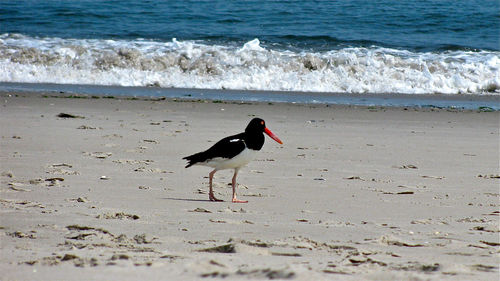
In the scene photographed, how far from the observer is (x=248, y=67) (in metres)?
16.1

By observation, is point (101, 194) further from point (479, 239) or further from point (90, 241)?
point (479, 239)

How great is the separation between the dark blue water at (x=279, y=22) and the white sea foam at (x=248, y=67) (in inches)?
66.0

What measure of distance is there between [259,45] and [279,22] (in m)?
3.75

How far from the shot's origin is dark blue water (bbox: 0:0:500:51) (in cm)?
1952

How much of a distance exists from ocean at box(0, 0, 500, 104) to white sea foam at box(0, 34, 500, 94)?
1.3 inches

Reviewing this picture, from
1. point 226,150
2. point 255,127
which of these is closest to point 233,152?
point 226,150

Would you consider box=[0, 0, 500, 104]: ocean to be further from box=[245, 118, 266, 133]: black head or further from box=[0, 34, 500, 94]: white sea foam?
box=[245, 118, 266, 133]: black head

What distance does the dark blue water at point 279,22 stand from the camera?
1952 cm

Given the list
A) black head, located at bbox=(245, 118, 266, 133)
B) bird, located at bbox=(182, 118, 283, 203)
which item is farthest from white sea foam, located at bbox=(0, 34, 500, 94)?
bird, located at bbox=(182, 118, 283, 203)

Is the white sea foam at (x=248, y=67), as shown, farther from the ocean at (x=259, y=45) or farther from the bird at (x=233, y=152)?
the bird at (x=233, y=152)

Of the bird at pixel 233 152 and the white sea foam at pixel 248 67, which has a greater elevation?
the bird at pixel 233 152

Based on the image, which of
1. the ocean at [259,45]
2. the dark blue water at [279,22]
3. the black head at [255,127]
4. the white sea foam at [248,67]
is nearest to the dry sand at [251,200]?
the black head at [255,127]

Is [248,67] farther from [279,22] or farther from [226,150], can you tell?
[226,150]

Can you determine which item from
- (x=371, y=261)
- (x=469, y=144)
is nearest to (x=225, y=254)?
(x=371, y=261)
